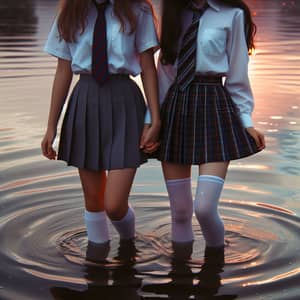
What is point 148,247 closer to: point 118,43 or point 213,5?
point 118,43

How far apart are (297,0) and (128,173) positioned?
35421 mm

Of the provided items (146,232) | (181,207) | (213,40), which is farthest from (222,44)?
(146,232)

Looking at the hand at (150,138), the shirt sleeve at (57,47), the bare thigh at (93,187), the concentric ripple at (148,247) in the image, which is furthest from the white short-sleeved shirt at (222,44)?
the concentric ripple at (148,247)

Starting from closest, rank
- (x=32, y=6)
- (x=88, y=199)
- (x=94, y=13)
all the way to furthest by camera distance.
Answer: (x=94, y=13), (x=88, y=199), (x=32, y=6)

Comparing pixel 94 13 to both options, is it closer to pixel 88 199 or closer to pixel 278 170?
pixel 88 199

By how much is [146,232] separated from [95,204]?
26.5 inches

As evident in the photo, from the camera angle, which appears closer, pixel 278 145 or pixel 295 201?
pixel 295 201

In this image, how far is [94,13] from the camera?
469 cm

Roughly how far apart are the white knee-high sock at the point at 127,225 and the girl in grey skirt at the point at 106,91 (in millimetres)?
159

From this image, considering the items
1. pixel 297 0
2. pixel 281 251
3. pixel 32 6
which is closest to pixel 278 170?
pixel 281 251

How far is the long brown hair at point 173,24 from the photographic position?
4.67m

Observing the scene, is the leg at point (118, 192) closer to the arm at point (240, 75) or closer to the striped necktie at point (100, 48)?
the striped necktie at point (100, 48)

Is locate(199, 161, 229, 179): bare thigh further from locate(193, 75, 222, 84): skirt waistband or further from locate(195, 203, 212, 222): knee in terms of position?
locate(193, 75, 222, 84): skirt waistband

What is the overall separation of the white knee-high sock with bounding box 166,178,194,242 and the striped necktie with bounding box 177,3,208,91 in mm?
561
